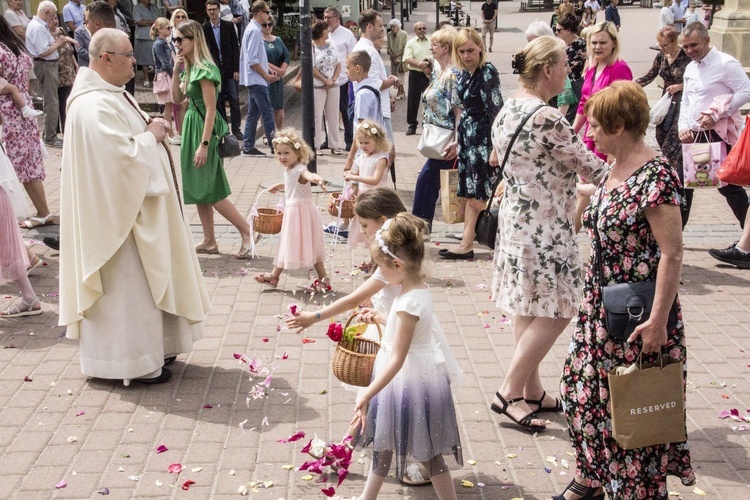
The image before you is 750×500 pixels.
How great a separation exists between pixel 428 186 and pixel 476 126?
0.95 m

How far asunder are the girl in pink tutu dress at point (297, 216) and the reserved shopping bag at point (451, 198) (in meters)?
1.34

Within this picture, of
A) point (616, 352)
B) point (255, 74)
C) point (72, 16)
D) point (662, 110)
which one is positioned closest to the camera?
point (616, 352)

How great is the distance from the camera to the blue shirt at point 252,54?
42.0 feet

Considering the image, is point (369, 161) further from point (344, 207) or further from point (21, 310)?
point (21, 310)

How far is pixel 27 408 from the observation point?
5.41m

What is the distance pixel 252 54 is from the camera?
503 inches

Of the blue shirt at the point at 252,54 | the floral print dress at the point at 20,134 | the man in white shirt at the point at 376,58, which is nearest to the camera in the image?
the floral print dress at the point at 20,134

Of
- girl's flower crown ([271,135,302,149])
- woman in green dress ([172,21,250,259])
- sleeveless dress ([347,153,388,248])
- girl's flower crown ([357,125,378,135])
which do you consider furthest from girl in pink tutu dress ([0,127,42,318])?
girl's flower crown ([357,125,378,135])

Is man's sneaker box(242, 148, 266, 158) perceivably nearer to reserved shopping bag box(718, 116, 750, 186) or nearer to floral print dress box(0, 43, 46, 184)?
floral print dress box(0, 43, 46, 184)

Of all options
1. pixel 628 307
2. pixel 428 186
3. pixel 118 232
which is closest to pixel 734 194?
pixel 428 186

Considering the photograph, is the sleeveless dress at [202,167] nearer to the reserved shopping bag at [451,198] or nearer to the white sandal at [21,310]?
the white sandal at [21,310]

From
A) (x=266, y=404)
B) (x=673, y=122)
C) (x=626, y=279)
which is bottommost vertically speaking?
(x=266, y=404)

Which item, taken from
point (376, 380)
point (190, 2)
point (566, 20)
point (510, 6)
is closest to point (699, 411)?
point (376, 380)

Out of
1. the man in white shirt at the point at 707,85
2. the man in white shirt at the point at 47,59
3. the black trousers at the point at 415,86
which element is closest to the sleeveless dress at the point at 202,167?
the man in white shirt at the point at 707,85
